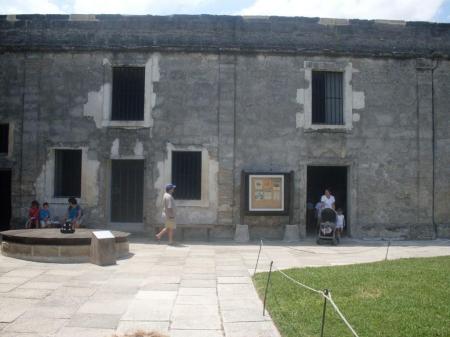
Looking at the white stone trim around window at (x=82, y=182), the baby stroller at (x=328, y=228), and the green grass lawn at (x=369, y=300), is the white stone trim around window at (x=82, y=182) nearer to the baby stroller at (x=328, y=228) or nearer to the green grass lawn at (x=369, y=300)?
the baby stroller at (x=328, y=228)

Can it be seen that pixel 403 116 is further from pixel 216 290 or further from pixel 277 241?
pixel 216 290

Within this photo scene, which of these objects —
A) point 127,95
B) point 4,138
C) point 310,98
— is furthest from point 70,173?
point 310,98

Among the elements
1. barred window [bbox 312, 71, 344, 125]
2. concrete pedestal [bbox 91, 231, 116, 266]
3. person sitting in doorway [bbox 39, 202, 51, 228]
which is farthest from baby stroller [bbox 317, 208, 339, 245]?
person sitting in doorway [bbox 39, 202, 51, 228]

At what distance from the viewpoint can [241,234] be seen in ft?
46.0

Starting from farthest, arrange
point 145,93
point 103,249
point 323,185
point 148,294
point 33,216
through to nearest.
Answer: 1. point 323,185
2. point 145,93
3. point 33,216
4. point 103,249
5. point 148,294

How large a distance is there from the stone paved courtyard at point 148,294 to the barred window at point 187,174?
10.1 ft

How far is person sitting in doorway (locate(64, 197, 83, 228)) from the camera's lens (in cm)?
1370

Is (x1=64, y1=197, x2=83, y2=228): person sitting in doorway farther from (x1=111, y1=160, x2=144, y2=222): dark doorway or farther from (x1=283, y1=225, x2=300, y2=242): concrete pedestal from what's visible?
(x1=283, y1=225, x2=300, y2=242): concrete pedestal

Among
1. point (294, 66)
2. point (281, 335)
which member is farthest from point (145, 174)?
point (281, 335)

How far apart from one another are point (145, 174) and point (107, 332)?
9290 millimetres

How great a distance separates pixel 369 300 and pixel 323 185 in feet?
36.5

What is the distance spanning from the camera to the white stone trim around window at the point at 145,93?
571 inches

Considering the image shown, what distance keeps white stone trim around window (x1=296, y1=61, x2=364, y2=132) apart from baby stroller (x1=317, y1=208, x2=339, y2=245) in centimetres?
286

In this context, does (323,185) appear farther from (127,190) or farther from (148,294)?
(148,294)
